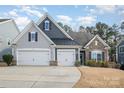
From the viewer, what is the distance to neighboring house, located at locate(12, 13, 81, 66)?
2569cm

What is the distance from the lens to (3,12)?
76.9 ft

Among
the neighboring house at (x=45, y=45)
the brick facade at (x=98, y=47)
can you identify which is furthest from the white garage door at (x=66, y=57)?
the brick facade at (x=98, y=47)

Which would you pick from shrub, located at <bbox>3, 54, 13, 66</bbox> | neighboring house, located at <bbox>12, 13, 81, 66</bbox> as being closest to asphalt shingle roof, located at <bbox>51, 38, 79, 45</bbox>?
neighboring house, located at <bbox>12, 13, 81, 66</bbox>

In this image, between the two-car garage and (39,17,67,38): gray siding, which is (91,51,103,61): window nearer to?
the two-car garage

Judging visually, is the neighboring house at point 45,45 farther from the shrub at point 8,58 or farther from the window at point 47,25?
the shrub at point 8,58

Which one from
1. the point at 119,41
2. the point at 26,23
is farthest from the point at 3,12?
the point at 119,41

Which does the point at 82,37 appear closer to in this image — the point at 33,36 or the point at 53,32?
the point at 53,32

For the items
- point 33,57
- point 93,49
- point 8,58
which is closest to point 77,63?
point 93,49

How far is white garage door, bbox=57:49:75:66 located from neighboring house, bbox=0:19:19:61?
12.5ft

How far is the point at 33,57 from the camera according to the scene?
25938 mm

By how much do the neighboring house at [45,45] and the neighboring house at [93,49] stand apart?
3.15ft
